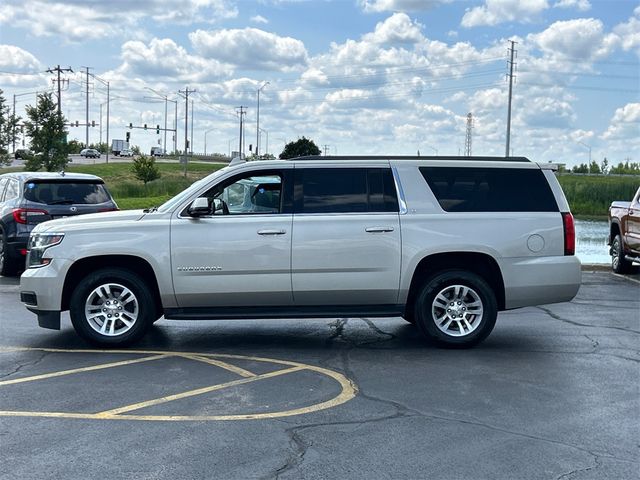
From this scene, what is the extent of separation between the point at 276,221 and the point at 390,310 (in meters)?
1.53

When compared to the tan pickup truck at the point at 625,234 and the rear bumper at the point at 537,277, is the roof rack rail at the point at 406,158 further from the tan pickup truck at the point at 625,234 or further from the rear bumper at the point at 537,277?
the tan pickup truck at the point at 625,234

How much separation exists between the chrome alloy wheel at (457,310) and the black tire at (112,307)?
3.01 metres

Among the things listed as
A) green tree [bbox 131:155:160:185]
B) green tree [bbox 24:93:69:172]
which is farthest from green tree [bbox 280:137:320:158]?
green tree [bbox 131:155:160:185]

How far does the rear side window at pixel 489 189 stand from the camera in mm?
8227

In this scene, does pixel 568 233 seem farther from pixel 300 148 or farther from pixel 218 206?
pixel 300 148

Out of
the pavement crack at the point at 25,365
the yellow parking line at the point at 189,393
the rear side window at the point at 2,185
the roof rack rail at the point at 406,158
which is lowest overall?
the pavement crack at the point at 25,365

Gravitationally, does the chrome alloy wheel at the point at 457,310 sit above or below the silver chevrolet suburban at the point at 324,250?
below

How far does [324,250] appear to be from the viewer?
791 cm

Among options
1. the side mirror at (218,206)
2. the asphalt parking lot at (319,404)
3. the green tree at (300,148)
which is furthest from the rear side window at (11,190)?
the green tree at (300,148)

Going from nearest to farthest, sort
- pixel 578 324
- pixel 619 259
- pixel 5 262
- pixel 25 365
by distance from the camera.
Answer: pixel 25 365
pixel 578 324
pixel 5 262
pixel 619 259

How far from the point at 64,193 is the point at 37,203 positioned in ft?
1.60

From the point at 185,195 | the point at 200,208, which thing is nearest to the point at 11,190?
the point at 185,195

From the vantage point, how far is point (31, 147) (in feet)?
120

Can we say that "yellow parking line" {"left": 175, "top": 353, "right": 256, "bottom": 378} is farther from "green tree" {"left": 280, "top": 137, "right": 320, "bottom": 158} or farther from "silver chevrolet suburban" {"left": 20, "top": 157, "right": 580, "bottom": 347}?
"green tree" {"left": 280, "top": 137, "right": 320, "bottom": 158}
